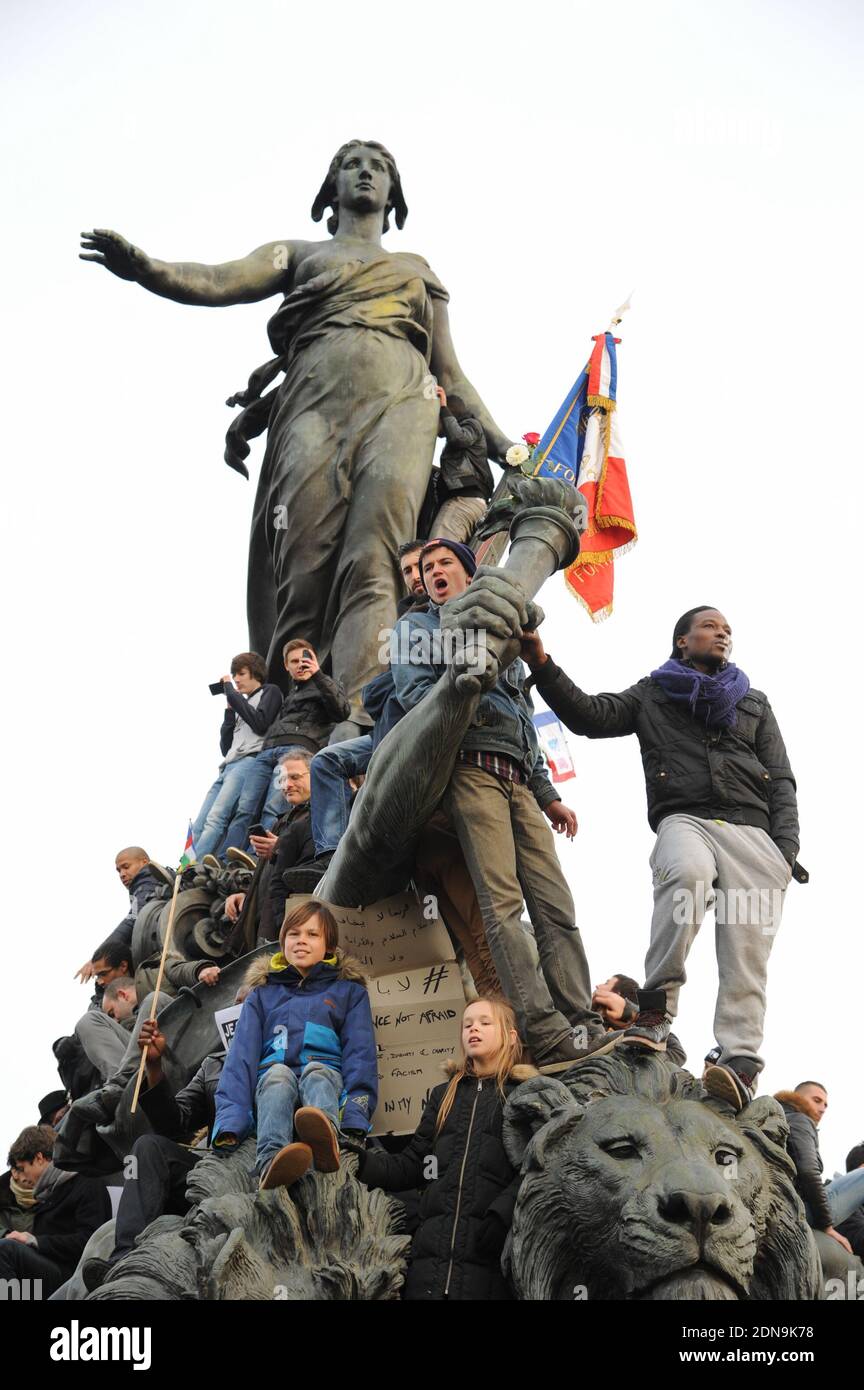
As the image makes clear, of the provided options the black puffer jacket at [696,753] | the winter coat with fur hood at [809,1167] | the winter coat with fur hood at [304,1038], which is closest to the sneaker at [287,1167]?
the winter coat with fur hood at [304,1038]

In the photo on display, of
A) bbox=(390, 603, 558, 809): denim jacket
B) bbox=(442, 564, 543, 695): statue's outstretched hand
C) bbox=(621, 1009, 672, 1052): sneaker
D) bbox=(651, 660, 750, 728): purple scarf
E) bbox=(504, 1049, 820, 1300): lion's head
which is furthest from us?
bbox=(651, 660, 750, 728): purple scarf

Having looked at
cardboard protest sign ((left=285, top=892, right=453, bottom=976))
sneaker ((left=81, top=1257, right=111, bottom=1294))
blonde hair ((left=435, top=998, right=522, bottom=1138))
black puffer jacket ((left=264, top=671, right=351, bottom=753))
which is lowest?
sneaker ((left=81, top=1257, right=111, bottom=1294))

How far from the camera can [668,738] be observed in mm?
8805

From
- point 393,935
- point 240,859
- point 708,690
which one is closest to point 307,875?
point 393,935

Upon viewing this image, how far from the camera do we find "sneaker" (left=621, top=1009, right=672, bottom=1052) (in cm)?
713

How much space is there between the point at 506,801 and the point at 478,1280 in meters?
2.22

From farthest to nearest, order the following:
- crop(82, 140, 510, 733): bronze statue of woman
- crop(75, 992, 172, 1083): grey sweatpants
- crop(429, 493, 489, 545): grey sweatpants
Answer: crop(429, 493, 489, 545): grey sweatpants < crop(82, 140, 510, 733): bronze statue of woman < crop(75, 992, 172, 1083): grey sweatpants

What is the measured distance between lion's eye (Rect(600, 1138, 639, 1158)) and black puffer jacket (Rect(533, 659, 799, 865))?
221cm

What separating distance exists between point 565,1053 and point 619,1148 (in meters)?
0.82

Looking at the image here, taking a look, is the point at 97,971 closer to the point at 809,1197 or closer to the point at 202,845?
the point at 202,845

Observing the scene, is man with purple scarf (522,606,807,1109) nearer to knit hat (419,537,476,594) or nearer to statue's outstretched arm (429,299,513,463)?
knit hat (419,537,476,594)

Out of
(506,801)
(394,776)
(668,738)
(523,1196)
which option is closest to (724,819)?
(668,738)

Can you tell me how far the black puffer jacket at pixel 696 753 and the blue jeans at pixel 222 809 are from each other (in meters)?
3.81

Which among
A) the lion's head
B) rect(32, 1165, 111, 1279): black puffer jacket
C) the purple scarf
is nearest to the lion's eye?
the lion's head
